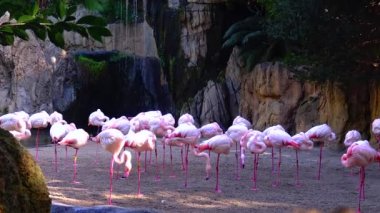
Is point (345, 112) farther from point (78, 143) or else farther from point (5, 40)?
point (5, 40)

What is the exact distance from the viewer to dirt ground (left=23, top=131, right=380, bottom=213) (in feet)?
23.6

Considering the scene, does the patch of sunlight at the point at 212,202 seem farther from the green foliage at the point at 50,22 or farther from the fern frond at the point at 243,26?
the fern frond at the point at 243,26

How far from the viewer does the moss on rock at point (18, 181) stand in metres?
2.61

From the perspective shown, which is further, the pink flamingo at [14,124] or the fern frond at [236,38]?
the fern frond at [236,38]

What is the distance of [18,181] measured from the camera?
2705 mm

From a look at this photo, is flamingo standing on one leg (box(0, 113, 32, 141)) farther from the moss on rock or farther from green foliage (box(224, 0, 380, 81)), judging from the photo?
the moss on rock

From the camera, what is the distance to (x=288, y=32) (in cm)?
1402

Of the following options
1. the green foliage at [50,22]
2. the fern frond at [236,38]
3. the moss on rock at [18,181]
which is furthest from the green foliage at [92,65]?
the green foliage at [50,22]

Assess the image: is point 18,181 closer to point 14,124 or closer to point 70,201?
point 70,201

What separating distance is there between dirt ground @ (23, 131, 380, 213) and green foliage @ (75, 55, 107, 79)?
8.08 metres

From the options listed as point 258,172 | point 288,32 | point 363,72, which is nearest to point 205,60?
point 288,32

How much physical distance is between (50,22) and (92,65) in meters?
18.2

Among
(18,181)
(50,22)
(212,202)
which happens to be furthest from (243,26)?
(50,22)

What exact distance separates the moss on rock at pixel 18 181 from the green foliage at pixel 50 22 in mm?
850
